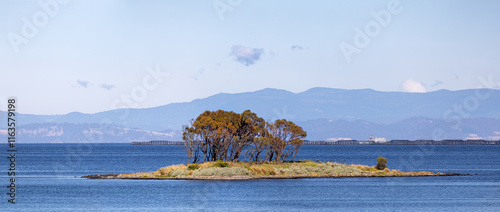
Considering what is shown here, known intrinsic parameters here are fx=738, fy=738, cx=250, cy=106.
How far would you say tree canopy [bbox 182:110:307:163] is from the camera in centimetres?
9431

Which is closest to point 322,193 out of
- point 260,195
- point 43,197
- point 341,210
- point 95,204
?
point 260,195

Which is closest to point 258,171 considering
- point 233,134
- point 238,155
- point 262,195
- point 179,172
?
point 238,155

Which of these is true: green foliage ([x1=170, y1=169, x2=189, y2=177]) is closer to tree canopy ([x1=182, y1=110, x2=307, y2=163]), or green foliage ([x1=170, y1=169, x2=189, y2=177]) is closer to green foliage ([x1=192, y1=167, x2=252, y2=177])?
green foliage ([x1=192, y1=167, x2=252, y2=177])

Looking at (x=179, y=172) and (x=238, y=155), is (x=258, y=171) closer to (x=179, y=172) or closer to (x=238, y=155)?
(x=238, y=155)

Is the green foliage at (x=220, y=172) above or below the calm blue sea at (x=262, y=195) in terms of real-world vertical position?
above

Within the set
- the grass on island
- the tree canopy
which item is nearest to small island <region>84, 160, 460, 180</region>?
the grass on island

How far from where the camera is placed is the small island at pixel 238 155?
89688 mm

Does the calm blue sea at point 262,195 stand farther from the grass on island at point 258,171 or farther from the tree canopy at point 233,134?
the tree canopy at point 233,134

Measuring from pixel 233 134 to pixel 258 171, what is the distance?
24.4 feet

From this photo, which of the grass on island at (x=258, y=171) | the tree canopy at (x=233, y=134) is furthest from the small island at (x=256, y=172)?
the tree canopy at (x=233, y=134)

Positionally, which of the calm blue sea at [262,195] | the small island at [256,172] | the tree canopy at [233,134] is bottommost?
the calm blue sea at [262,195]

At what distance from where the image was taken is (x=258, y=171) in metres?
91.2

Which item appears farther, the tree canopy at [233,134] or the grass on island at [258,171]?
the tree canopy at [233,134]

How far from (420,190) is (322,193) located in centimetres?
1100
